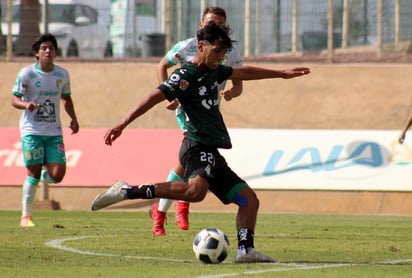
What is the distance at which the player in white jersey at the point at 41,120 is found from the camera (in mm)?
13148

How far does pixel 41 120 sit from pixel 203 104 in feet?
16.3

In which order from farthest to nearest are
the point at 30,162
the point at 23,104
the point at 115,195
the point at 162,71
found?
the point at 30,162, the point at 23,104, the point at 162,71, the point at 115,195

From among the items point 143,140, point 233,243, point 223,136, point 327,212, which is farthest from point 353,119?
point 223,136

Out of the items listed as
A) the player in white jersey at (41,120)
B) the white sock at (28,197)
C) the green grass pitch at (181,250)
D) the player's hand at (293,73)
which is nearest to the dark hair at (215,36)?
the player's hand at (293,73)

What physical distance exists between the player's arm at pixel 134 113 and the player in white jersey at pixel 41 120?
16.2ft

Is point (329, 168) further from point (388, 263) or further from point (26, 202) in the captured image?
point (388, 263)

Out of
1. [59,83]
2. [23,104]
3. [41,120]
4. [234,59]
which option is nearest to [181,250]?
[234,59]

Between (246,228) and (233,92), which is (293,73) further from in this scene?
(233,92)

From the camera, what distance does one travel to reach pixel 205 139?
8656mm

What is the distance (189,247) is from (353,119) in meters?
12.4

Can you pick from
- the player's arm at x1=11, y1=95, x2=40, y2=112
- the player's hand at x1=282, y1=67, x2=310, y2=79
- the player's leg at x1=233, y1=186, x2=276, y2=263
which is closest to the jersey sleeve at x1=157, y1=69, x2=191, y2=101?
the player's hand at x1=282, y1=67, x2=310, y2=79

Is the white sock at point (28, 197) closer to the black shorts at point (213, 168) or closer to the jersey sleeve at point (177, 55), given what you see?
the jersey sleeve at point (177, 55)

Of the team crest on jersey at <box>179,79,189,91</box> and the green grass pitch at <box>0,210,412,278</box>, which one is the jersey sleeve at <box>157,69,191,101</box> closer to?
the team crest on jersey at <box>179,79,189,91</box>

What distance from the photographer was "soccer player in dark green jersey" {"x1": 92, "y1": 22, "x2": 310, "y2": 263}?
848cm
